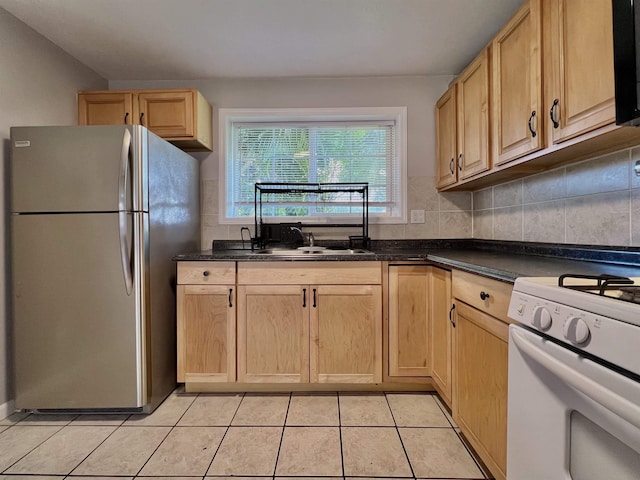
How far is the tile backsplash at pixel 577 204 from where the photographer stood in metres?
1.32

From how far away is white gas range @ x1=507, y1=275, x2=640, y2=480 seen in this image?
1.90 feet

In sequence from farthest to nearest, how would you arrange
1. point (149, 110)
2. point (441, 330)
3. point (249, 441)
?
point (149, 110)
point (441, 330)
point (249, 441)

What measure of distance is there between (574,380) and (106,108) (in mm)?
2849

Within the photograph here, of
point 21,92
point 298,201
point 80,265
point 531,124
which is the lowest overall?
point 80,265

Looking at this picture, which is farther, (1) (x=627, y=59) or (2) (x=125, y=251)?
(2) (x=125, y=251)

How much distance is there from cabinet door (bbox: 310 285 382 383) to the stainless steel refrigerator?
0.96 m

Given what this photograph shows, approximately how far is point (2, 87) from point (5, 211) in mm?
670

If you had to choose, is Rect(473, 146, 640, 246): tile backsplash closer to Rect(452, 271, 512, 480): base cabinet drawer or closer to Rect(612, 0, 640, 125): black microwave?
Rect(612, 0, 640, 125): black microwave

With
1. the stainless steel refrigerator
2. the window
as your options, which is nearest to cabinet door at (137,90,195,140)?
the window

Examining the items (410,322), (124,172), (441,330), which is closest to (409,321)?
(410,322)

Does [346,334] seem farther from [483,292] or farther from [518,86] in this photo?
[518,86]

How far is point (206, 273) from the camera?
6.42 ft

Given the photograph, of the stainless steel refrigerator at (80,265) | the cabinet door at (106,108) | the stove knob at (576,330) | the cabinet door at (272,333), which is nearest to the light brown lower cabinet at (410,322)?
the cabinet door at (272,333)

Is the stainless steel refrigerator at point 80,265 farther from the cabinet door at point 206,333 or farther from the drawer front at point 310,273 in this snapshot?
the drawer front at point 310,273
